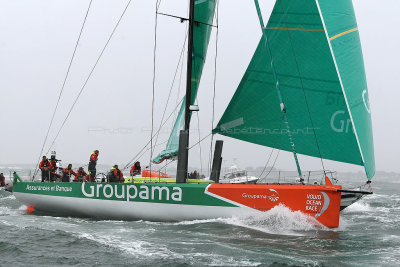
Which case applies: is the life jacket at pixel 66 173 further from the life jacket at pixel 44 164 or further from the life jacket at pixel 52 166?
the life jacket at pixel 44 164

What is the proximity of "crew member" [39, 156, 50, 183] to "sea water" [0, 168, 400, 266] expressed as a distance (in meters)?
2.20

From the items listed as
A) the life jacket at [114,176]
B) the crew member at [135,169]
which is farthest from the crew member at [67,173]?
the crew member at [135,169]

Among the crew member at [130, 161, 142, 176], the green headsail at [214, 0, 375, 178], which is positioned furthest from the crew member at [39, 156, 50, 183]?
the green headsail at [214, 0, 375, 178]

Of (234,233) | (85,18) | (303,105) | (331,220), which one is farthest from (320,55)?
(85,18)

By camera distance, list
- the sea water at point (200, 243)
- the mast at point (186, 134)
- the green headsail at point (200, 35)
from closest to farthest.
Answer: the sea water at point (200, 243)
the mast at point (186, 134)
the green headsail at point (200, 35)

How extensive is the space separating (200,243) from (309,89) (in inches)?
189

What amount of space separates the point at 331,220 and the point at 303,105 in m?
2.89

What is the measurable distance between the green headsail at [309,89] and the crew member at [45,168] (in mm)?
5558

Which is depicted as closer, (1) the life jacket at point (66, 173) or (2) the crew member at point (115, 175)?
(2) the crew member at point (115, 175)

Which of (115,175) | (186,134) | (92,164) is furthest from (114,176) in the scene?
(186,134)

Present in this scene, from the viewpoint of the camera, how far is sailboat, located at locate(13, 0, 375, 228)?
404 inches

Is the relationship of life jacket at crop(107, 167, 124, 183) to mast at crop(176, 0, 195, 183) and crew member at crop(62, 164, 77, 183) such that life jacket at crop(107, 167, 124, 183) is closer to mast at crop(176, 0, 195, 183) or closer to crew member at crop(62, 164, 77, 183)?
crew member at crop(62, 164, 77, 183)

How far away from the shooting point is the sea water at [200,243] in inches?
284

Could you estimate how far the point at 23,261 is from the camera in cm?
704
